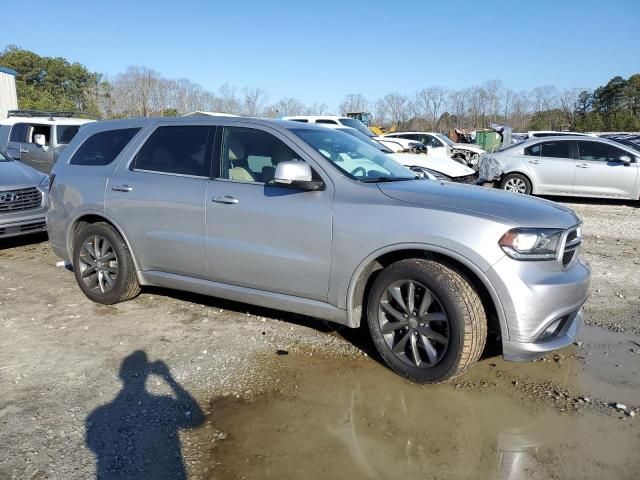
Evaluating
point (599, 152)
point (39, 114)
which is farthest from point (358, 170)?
point (39, 114)

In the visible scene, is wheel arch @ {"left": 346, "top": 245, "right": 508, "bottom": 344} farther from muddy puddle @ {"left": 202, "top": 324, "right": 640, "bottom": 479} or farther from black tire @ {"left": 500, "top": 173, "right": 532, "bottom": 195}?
black tire @ {"left": 500, "top": 173, "right": 532, "bottom": 195}

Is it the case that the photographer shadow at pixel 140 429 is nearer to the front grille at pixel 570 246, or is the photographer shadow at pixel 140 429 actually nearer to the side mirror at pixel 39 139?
the front grille at pixel 570 246

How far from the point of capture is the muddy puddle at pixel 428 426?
9.02 feet

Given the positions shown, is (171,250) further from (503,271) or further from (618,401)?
(618,401)

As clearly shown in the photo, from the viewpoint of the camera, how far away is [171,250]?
4.59 m

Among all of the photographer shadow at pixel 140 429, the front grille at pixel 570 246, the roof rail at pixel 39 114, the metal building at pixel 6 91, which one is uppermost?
the metal building at pixel 6 91

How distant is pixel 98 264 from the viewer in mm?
5145

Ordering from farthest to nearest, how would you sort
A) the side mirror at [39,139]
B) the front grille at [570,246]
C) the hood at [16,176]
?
the side mirror at [39,139] → the hood at [16,176] → the front grille at [570,246]

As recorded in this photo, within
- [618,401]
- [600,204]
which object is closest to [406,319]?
[618,401]

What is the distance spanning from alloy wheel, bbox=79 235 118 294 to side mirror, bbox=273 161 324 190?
2.12m

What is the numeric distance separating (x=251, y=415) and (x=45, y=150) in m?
11.7

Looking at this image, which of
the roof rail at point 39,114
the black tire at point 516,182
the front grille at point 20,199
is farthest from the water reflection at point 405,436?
the roof rail at point 39,114

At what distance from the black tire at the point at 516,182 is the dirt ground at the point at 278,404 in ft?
24.7

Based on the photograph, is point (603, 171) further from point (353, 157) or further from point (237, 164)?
point (237, 164)
